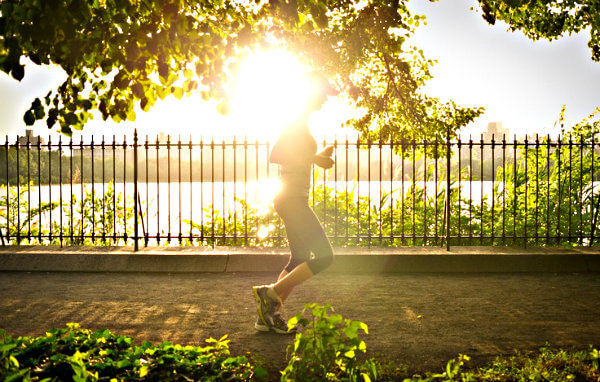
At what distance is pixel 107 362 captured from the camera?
3500 mm

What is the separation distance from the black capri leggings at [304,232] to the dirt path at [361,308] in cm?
72

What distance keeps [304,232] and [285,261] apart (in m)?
3.51

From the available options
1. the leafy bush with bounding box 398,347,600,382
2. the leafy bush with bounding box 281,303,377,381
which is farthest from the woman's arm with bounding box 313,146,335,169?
the leafy bush with bounding box 398,347,600,382

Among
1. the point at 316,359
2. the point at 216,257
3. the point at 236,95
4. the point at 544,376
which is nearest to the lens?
the point at 316,359

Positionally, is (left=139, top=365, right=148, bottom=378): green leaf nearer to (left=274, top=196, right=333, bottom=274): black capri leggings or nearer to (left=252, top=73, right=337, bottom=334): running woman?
(left=252, top=73, right=337, bottom=334): running woman

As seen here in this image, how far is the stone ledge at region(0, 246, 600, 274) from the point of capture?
8.33m

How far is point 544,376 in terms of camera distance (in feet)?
12.2

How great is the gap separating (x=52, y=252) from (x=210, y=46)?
532 cm

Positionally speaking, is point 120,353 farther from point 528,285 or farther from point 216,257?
point 528,285

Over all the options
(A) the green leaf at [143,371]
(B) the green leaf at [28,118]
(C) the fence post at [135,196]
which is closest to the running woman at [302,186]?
(A) the green leaf at [143,371]

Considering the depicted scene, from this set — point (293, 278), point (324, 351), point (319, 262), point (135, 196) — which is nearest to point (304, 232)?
point (319, 262)

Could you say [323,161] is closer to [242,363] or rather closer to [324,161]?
[324,161]

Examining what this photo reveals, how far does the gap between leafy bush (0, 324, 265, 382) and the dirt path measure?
53cm

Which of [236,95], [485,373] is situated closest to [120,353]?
[236,95]
